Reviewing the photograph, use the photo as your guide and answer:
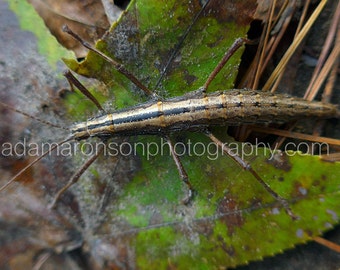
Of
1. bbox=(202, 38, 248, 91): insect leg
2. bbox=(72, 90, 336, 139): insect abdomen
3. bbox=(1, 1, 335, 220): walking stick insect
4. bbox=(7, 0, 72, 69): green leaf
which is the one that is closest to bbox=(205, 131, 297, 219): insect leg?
bbox=(1, 1, 335, 220): walking stick insect

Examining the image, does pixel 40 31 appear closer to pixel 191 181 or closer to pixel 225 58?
pixel 225 58

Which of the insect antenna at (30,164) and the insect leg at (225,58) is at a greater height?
the insect leg at (225,58)

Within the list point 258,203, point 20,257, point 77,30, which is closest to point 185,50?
point 77,30

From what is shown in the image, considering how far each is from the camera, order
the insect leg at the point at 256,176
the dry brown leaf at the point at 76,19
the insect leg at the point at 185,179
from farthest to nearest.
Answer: the dry brown leaf at the point at 76,19 → the insect leg at the point at 185,179 → the insect leg at the point at 256,176

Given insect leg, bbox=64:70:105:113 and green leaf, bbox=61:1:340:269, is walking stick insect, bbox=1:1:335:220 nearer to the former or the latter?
insect leg, bbox=64:70:105:113

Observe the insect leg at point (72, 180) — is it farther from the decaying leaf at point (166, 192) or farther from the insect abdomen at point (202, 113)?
the insect abdomen at point (202, 113)

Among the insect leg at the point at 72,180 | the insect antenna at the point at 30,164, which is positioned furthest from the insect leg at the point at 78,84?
the insect leg at the point at 72,180
